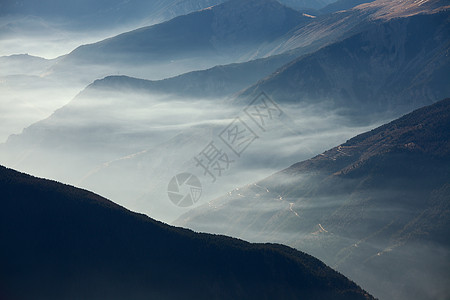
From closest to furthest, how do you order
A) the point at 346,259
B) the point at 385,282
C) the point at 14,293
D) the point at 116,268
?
the point at 14,293 < the point at 116,268 < the point at 385,282 < the point at 346,259

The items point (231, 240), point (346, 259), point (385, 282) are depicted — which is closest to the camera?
point (231, 240)

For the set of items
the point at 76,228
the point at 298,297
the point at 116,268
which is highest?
the point at 76,228

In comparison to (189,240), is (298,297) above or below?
below

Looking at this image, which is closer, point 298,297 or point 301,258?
point 298,297

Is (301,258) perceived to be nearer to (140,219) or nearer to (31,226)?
(140,219)

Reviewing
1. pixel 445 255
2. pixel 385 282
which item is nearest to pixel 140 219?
pixel 385 282

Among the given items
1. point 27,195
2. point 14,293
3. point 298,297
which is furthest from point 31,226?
point 298,297
